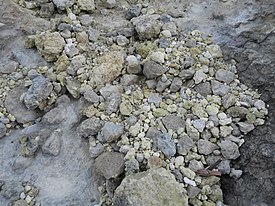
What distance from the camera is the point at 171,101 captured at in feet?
7.27

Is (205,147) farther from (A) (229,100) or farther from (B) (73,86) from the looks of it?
(B) (73,86)

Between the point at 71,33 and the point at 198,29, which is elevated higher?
the point at 198,29

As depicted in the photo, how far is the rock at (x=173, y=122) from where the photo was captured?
210 centimetres

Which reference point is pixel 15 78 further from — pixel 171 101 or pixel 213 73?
pixel 213 73

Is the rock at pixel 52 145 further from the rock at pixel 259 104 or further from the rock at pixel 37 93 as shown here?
the rock at pixel 259 104

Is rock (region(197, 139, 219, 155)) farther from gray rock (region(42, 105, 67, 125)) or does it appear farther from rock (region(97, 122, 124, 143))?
gray rock (region(42, 105, 67, 125))

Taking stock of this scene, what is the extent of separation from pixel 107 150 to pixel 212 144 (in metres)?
0.55

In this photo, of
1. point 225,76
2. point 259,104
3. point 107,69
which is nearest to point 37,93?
point 107,69

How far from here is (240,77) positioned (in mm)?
2303

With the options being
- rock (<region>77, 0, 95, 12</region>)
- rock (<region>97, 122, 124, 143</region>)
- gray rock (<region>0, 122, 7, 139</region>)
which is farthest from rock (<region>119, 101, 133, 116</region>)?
rock (<region>77, 0, 95, 12</region>)

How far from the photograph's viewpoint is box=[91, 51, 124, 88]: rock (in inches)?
89.7

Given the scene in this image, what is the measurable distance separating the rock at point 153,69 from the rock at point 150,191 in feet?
2.10

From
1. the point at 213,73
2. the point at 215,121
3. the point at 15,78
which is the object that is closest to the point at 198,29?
the point at 213,73

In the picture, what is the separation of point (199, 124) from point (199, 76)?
0.32m
